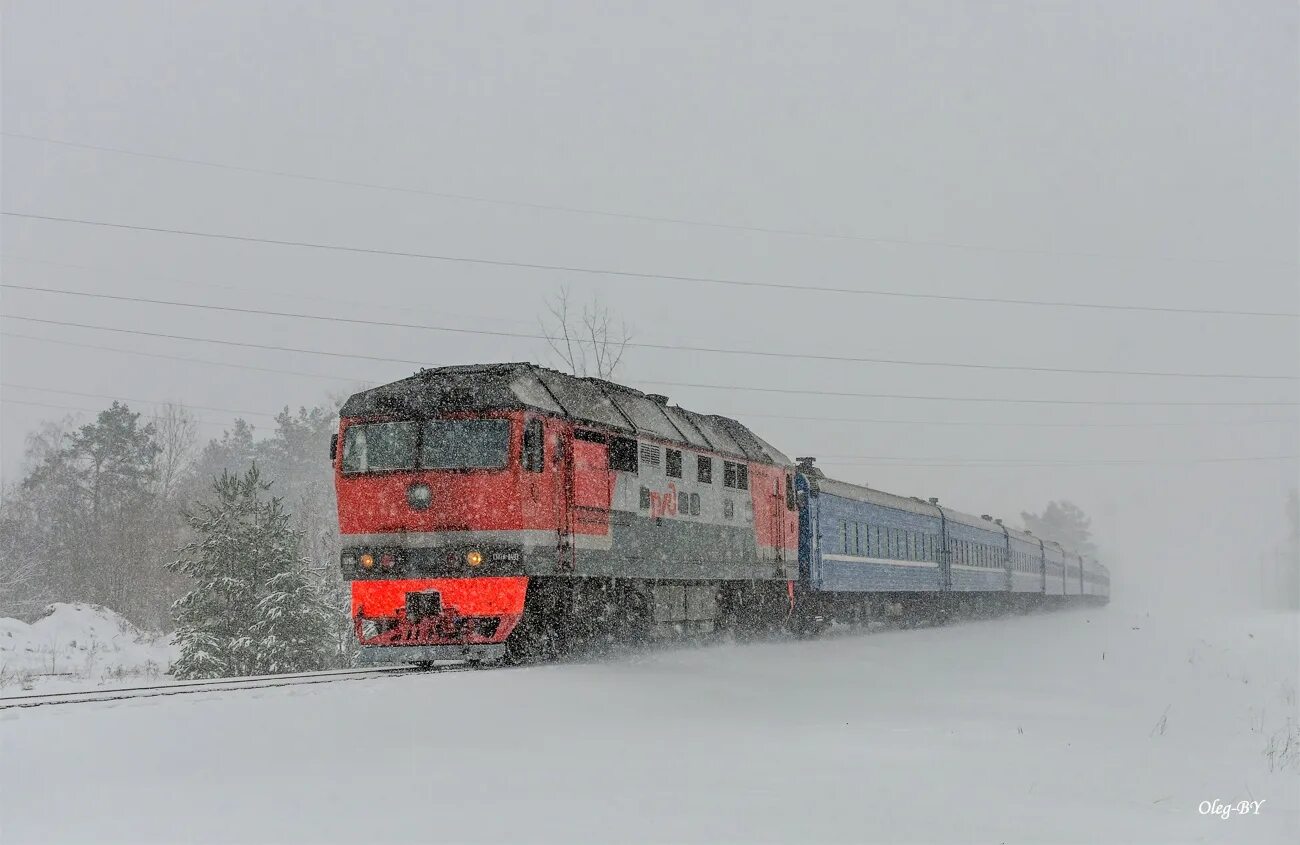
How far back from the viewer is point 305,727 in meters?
10.1

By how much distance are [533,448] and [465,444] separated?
3.02 ft

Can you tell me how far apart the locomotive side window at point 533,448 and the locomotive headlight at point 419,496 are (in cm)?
138

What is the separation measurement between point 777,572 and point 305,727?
1610 cm

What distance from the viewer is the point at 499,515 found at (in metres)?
15.5

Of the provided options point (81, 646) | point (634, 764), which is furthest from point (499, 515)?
point (81, 646)

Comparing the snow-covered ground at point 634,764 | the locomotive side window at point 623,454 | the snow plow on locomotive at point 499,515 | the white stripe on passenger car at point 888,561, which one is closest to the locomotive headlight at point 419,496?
the snow plow on locomotive at point 499,515

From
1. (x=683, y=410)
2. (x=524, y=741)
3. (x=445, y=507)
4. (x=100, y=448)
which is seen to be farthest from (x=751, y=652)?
(x=100, y=448)

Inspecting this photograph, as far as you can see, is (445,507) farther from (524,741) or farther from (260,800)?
(260,800)

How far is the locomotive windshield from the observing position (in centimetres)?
1583

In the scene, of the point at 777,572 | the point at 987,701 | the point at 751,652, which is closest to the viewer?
the point at 987,701

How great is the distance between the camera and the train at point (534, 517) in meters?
15.5

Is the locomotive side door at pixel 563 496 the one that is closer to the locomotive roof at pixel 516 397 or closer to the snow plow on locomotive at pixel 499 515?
the snow plow on locomotive at pixel 499 515

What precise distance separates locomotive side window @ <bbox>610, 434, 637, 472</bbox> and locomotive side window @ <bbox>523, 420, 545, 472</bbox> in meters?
2.23

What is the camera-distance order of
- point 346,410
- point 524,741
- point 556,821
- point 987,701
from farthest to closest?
1. point 346,410
2. point 987,701
3. point 524,741
4. point 556,821
